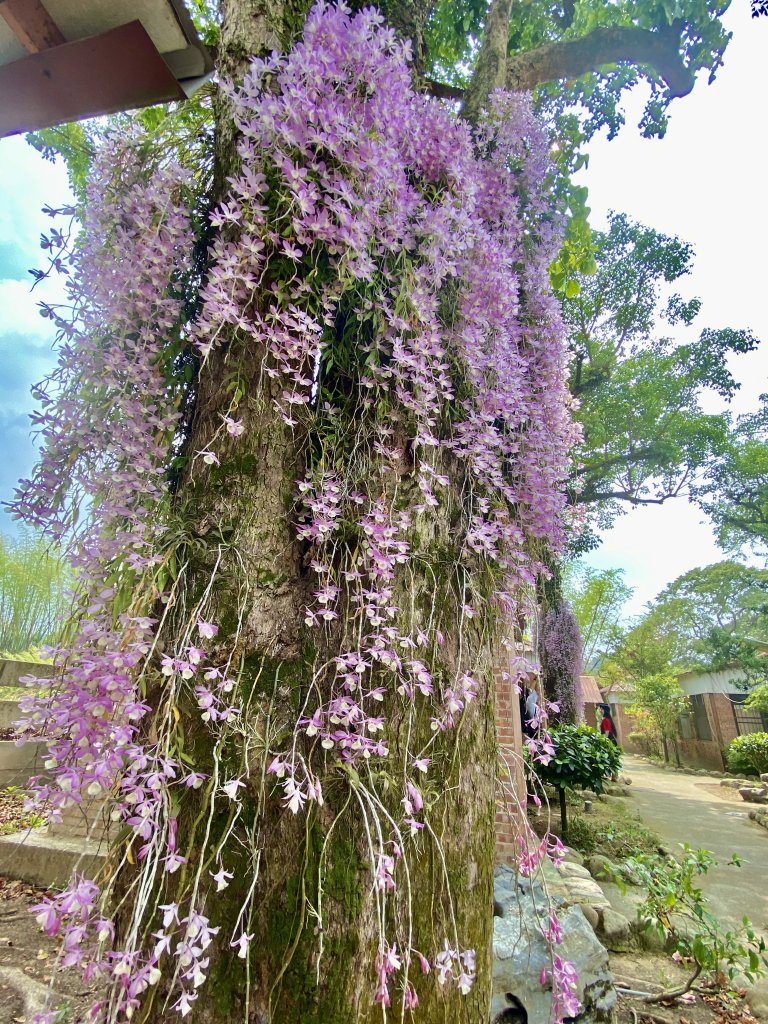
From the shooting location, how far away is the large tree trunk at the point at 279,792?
1.04 metres

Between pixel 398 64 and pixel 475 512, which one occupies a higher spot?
pixel 398 64

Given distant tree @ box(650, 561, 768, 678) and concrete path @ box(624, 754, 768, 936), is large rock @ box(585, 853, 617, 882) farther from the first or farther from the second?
distant tree @ box(650, 561, 768, 678)

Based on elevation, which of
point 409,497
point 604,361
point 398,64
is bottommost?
point 409,497

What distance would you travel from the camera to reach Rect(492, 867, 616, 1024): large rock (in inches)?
95.5

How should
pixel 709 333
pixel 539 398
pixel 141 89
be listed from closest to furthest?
pixel 141 89 < pixel 539 398 < pixel 709 333

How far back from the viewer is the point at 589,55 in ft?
8.82

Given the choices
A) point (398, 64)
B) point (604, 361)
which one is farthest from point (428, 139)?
point (604, 361)

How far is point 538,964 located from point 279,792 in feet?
7.20

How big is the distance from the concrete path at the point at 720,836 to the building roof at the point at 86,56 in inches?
219

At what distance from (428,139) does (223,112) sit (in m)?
0.61

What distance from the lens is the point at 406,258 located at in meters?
1.46

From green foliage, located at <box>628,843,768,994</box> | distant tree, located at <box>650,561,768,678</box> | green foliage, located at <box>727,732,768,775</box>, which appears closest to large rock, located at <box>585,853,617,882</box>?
green foliage, located at <box>628,843,768,994</box>

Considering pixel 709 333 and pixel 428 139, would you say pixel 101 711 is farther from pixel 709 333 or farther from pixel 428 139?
pixel 709 333

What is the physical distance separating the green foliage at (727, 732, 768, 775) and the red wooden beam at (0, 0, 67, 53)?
16446 mm
